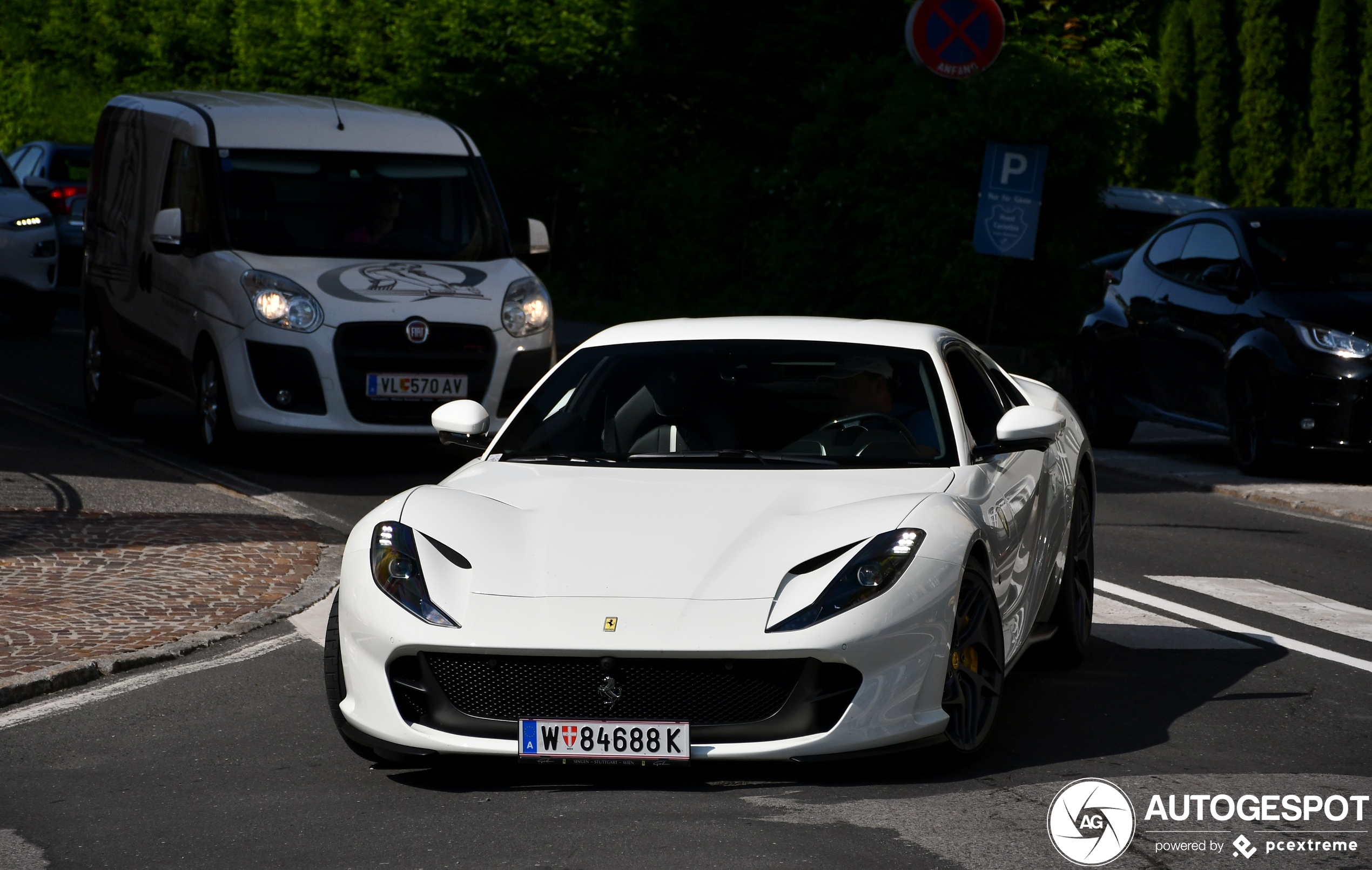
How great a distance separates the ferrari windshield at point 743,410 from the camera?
6.20 m

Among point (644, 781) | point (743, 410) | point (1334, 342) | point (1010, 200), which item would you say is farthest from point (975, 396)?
point (1010, 200)

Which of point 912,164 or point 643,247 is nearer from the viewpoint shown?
point 912,164

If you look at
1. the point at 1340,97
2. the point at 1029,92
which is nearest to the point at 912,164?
the point at 1029,92

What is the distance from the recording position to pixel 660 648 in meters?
5.03

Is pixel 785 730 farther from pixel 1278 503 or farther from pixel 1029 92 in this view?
pixel 1029 92

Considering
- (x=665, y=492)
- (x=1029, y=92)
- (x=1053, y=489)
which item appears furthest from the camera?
(x=1029, y=92)

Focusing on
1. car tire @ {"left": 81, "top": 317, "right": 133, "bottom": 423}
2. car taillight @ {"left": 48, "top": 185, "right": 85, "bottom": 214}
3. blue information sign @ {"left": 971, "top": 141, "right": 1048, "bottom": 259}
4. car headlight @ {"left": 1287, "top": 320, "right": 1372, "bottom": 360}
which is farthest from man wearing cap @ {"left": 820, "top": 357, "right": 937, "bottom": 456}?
car taillight @ {"left": 48, "top": 185, "right": 85, "bottom": 214}

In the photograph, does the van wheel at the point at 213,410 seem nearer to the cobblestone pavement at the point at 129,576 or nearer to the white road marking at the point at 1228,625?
the cobblestone pavement at the point at 129,576

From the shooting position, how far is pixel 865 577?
521cm

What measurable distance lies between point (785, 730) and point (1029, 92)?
12.9 metres

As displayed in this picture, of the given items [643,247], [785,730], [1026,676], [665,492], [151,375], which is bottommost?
[643,247]

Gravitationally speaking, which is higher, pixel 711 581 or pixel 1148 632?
pixel 711 581

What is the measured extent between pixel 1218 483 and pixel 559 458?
8009 millimetres

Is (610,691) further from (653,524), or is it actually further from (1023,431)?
(1023,431)
